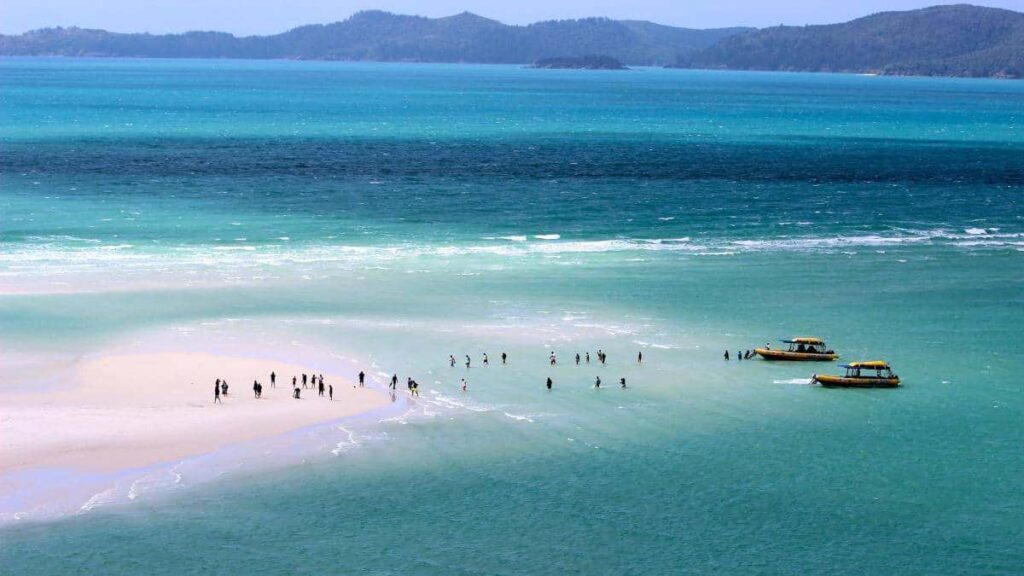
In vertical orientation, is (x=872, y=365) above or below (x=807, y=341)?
below

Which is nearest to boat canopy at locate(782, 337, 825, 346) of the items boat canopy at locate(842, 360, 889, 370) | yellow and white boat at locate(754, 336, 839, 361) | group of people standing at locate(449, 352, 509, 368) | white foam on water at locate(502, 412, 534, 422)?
yellow and white boat at locate(754, 336, 839, 361)

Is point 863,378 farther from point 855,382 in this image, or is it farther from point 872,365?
point 872,365

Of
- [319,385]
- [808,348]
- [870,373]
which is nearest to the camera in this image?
[319,385]

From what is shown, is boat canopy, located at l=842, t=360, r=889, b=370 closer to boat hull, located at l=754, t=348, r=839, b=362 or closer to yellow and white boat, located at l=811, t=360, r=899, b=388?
yellow and white boat, located at l=811, t=360, r=899, b=388

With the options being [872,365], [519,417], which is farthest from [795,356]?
[519,417]

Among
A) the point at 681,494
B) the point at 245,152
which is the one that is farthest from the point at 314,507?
the point at 245,152

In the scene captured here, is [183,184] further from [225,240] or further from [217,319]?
[217,319]
